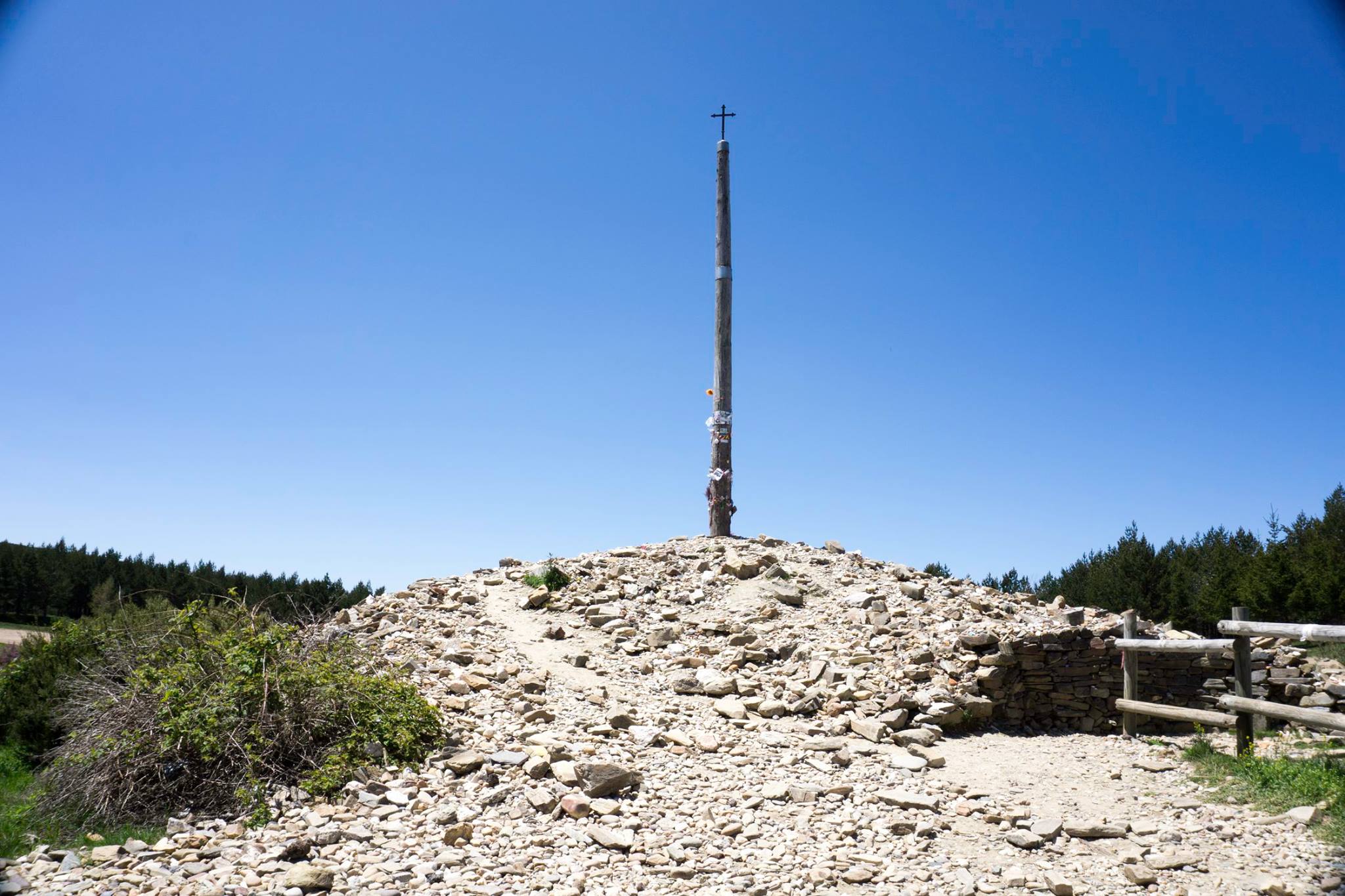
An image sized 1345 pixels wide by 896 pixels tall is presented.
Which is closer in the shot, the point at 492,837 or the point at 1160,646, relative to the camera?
the point at 492,837

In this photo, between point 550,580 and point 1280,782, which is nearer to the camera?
point 1280,782

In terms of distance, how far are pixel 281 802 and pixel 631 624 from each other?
221 inches

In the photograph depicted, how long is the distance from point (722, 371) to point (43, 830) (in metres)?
10.9

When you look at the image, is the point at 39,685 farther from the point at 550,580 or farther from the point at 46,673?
the point at 550,580

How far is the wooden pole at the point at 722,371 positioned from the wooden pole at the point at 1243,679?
308 inches

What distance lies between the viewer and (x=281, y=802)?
7148 mm

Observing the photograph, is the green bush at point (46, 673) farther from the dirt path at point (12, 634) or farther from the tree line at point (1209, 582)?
the tree line at point (1209, 582)

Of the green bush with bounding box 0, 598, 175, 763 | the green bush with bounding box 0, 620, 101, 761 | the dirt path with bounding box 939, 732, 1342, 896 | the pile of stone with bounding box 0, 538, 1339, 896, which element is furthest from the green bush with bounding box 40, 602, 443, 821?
the dirt path with bounding box 939, 732, 1342, 896

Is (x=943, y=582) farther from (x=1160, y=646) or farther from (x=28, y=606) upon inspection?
(x=28, y=606)

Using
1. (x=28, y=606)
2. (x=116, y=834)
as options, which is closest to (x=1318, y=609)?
(x=116, y=834)

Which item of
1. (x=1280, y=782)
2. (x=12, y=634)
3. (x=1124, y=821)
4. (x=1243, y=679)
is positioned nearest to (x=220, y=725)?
(x=1124, y=821)

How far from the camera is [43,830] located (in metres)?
7.14

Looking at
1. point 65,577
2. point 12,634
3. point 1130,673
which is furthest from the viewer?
point 65,577

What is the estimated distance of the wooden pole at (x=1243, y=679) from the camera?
9.02m
